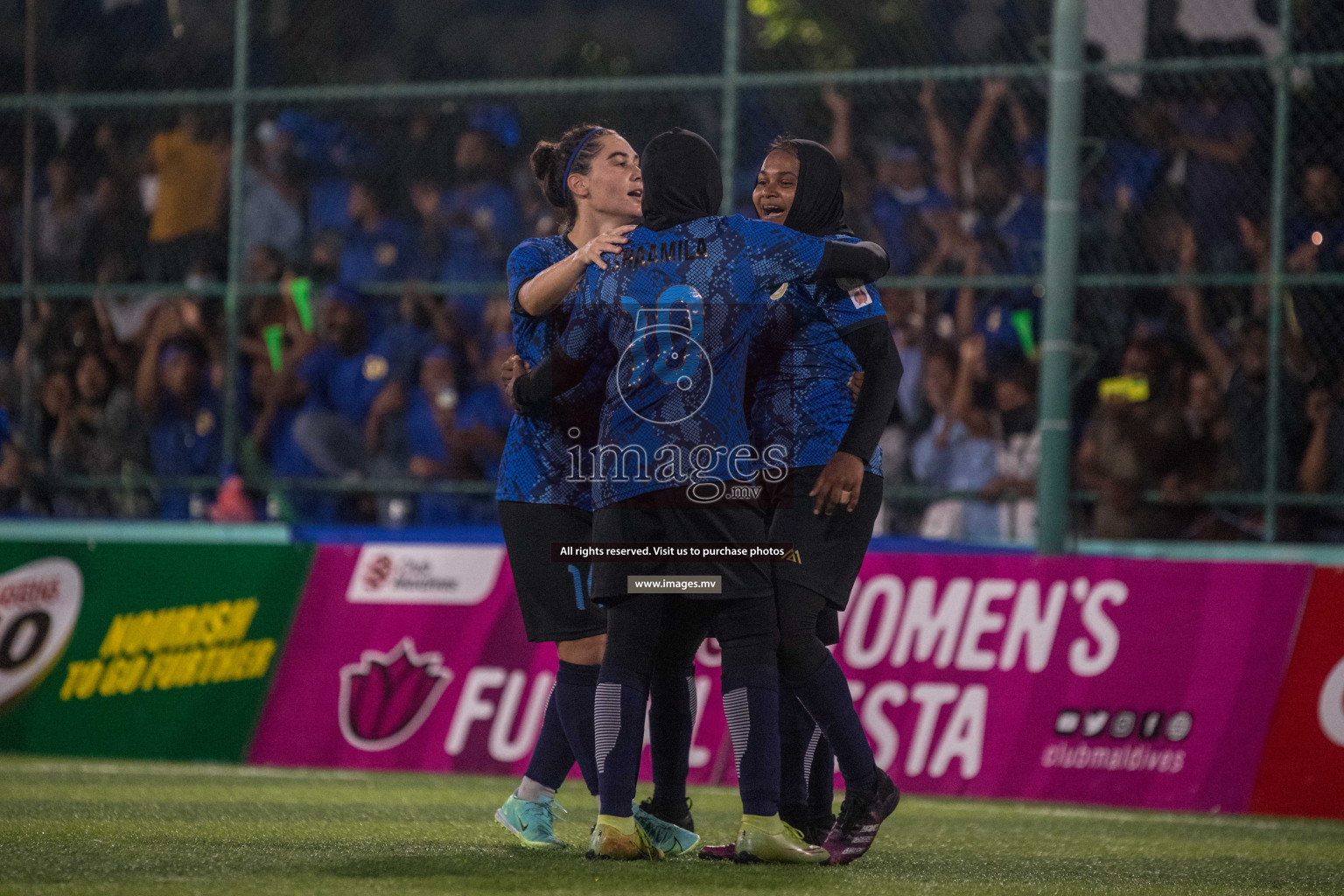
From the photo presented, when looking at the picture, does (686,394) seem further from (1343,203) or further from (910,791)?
(1343,203)

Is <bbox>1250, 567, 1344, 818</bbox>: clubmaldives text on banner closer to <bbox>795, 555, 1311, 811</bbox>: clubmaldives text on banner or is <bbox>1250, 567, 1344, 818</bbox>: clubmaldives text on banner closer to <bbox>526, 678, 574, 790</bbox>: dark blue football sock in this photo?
<bbox>795, 555, 1311, 811</bbox>: clubmaldives text on banner

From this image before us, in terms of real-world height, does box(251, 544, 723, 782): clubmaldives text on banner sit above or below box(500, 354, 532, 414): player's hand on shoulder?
below

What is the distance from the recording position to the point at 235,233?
428 inches

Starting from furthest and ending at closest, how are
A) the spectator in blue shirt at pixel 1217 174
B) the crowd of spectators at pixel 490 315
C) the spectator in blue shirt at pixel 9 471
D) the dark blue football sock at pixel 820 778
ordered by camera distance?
1. the spectator in blue shirt at pixel 9 471
2. the spectator in blue shirt at pixel 1217 174
3. the crowd of spectators at pixel 490 315
4. the dark blue football sock at pixel 820 778

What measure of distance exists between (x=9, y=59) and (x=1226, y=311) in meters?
7.70

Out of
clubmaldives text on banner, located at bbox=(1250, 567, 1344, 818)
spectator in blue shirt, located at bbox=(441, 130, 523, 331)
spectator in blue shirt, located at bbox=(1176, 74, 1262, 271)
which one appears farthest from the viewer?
spectator in blue shirt, located at bbox=(441, 130, 523, 331)

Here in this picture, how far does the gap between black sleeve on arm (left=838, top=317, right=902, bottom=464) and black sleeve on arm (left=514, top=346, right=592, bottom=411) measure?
2.48ft

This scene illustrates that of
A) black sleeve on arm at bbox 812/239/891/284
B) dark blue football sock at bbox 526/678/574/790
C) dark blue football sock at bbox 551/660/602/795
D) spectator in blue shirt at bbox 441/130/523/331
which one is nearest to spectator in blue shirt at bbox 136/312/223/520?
spectator in blue shirt at bbox 441/130/523/331

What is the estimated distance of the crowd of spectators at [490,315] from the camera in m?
9.46

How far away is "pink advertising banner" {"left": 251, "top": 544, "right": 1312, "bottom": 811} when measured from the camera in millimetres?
7727

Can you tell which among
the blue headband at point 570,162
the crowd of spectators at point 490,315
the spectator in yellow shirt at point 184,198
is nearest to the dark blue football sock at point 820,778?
the blue headband at point 570,162

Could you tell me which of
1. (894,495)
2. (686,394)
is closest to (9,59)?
(894,495)

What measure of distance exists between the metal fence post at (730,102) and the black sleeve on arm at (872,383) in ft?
15.2

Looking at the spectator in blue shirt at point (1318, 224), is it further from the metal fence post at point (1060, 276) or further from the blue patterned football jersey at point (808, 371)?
the blue patterned football jersey at point (808, 371)
